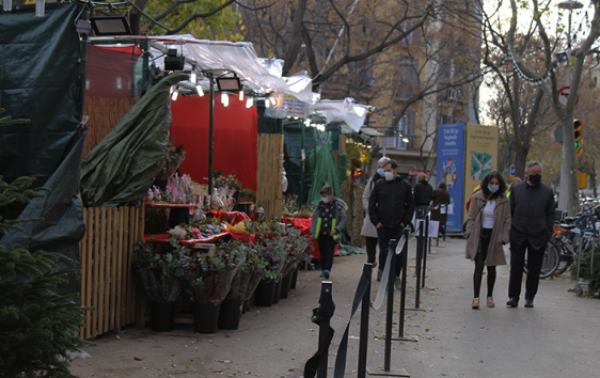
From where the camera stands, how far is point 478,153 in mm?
24141

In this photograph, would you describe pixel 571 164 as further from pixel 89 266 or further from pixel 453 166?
pixel 89 266

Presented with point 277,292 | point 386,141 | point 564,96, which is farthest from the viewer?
point 386,141

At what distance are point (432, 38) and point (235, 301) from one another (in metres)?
28.1

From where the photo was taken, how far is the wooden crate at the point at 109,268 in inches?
247

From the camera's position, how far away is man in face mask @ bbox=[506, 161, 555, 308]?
9133mm

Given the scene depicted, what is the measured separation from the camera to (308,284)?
36.7 ft

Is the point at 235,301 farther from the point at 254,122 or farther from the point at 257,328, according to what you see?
the point at 254,122

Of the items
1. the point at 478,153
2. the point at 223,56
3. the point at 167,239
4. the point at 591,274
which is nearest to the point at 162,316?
the point at 167,239

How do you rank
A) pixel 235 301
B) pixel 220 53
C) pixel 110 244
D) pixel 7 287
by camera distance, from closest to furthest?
pixel 7 287, pixel 110 244, pixel 235 301, pixel 220 53

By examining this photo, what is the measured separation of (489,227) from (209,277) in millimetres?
4244

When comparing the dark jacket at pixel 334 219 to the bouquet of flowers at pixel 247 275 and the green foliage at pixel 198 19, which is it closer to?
the bouquet of flowers at pixel 247 275

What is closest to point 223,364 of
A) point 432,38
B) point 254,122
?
point 254,122

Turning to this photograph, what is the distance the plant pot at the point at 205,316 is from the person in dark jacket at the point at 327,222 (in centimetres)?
460

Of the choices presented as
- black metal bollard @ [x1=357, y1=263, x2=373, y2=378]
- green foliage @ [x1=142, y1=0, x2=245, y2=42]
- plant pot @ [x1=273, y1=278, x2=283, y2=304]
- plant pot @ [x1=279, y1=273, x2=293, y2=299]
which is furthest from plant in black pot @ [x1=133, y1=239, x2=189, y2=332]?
green foliage @ [x1=142, y1=0, x2=245, y2=42]
